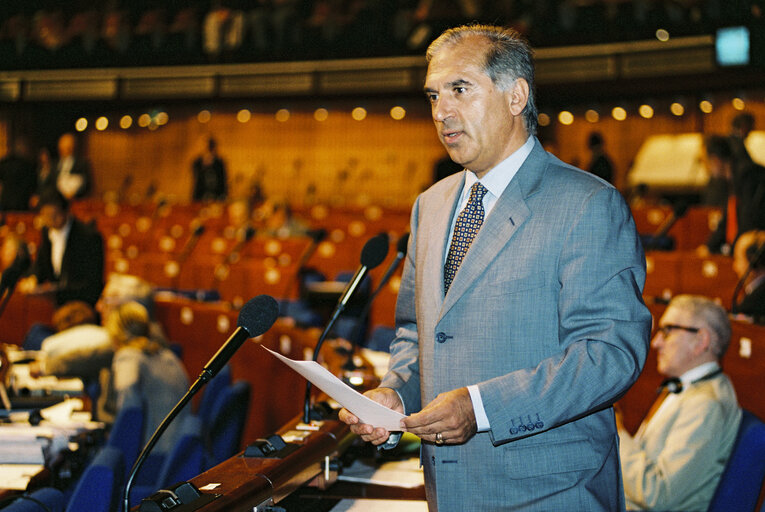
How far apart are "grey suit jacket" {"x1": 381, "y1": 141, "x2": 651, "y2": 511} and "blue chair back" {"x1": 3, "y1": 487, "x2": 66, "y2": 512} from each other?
1.01 m

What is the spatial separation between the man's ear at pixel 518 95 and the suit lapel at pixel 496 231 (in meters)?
0.13

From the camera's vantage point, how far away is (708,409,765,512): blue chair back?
2.42 meters

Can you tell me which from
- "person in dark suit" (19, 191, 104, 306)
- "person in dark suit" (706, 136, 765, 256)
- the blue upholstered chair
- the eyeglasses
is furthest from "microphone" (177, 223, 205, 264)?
the eyeglasses

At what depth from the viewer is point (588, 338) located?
1528mm

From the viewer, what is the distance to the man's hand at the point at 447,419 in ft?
4.83

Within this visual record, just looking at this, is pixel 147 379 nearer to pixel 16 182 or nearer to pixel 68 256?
pixel 68 256

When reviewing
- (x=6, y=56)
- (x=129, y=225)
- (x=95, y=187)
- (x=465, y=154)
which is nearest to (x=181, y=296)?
(x=129, y=225)

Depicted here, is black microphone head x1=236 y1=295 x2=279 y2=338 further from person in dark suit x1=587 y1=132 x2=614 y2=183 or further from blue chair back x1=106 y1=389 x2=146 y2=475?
person in dark suit x1=587 y1=132 x2=614 y2=183

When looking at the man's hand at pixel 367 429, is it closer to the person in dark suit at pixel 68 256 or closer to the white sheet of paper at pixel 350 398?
the white sheet of paper at pixel 350 398

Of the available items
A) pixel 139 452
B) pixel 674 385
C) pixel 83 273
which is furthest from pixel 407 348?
pixel 83 273

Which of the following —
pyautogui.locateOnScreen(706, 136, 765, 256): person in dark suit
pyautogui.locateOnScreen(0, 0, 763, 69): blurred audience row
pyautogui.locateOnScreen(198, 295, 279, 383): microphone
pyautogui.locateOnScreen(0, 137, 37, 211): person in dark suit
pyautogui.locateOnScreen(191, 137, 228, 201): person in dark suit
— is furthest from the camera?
pyautogui.locateOnScreen(0, 137, 37, 211): person in dark suit

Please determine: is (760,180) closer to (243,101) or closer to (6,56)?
(243,101)

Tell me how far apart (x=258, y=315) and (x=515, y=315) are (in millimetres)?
555

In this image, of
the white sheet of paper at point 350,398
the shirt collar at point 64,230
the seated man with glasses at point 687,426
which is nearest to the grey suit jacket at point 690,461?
the seated man with glasses at point 687,426
